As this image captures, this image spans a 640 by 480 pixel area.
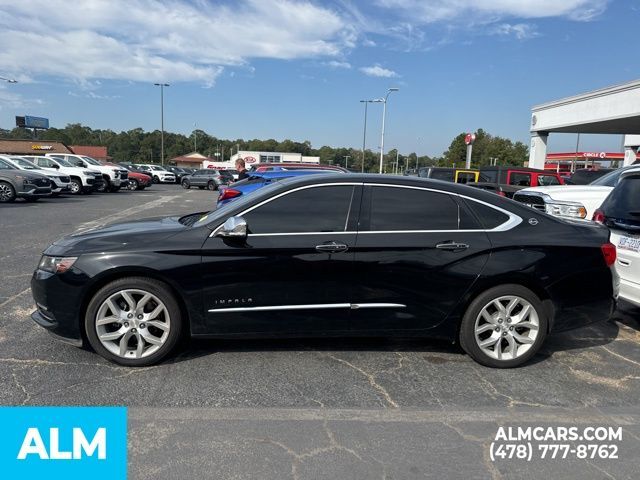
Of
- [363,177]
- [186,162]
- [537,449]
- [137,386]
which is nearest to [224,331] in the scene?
[137,386]

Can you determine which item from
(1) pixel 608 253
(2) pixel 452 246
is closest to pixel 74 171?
(2) pixel 452 246

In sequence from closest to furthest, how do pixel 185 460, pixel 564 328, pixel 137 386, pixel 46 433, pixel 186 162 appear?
pixel 185 460, pixel 46 433, pixel 137 386, pixel 564 328, pixel 186 162

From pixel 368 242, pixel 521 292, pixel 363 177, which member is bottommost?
pixel 521 292

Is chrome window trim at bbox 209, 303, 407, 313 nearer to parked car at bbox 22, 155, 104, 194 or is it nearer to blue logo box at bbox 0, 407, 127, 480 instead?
blue logo box at bbox 0, 407, 127, 480

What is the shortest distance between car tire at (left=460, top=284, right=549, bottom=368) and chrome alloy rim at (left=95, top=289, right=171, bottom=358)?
8.24ft

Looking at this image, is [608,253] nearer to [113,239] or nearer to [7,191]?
[113,239]

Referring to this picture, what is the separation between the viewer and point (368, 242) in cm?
381

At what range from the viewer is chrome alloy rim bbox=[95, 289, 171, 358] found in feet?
12.2

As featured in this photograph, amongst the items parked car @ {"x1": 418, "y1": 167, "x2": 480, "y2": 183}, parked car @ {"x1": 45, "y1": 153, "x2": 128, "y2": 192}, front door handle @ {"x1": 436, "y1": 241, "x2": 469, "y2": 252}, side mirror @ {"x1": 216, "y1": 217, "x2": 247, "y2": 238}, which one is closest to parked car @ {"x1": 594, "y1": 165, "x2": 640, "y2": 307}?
front door handle @ {"x1": 436, "y1": 241, "x2": 469, "y2": 252}

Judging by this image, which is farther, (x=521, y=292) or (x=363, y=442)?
(x=521, y=292)

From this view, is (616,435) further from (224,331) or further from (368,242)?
(224,331)

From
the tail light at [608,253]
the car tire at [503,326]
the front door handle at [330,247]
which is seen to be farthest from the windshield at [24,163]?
the tail light at [608,253]

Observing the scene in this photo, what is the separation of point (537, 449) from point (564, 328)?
59.2 inches

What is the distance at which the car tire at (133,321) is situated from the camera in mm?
3684
